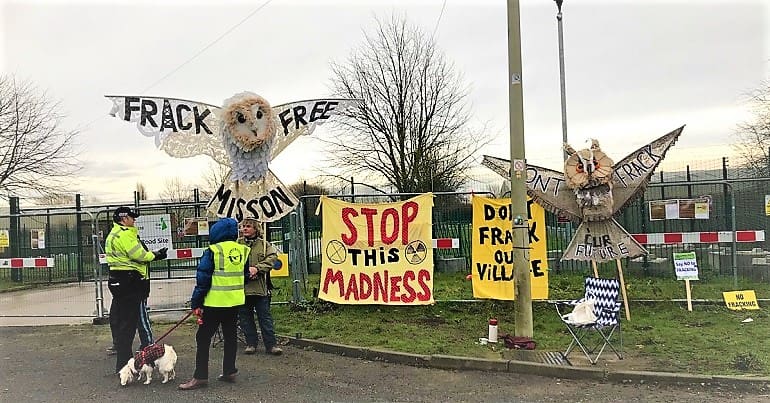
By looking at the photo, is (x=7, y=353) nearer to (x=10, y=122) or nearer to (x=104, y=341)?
(x=104, y=341)

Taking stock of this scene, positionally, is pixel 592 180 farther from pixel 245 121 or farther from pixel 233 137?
pixel 233 137

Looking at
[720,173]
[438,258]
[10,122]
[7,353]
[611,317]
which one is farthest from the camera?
[10,122]

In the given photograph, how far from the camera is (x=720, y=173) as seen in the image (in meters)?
13.8

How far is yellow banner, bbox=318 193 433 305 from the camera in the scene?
1040 centimetres

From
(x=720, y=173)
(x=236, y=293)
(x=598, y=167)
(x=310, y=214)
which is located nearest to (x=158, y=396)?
(x=236, y=293)

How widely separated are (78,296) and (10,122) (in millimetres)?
8396

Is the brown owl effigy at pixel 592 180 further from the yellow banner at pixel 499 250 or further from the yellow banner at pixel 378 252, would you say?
the yellow banner at pixel 378 252

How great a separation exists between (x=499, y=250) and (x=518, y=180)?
2635 millimetres

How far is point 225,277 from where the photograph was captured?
6641 mm

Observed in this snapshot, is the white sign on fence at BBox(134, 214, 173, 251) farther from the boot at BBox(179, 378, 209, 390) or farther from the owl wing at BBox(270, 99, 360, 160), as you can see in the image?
the boot at BBox(179, 378, 209, 390)

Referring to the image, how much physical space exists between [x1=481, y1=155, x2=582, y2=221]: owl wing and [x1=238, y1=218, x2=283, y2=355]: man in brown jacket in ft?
12.6

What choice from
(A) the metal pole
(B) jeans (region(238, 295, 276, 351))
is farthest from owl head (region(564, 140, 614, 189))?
(B) jeans (region(238, 295, 276, 351))

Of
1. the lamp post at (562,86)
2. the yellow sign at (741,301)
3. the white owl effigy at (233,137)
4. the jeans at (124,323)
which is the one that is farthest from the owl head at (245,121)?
the lamp post at (562,86)

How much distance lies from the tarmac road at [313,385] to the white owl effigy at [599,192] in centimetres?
336
